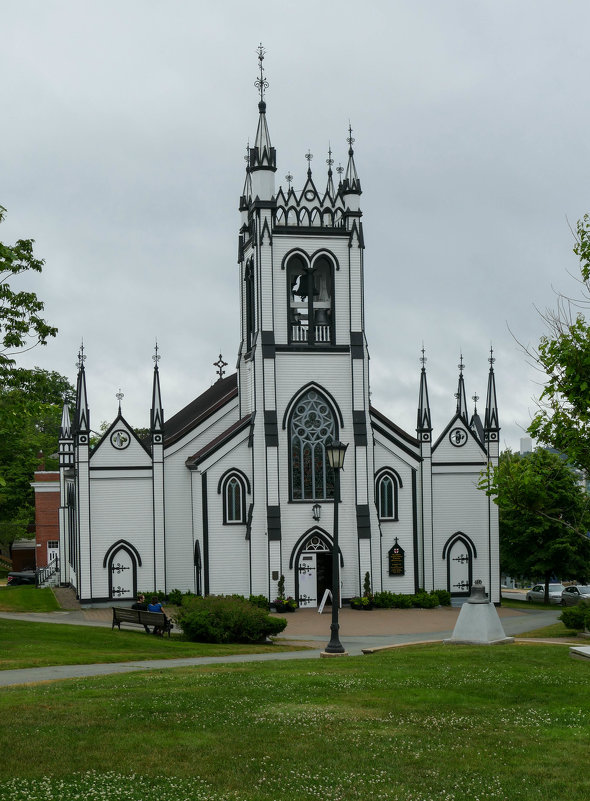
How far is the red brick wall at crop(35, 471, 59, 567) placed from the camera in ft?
219

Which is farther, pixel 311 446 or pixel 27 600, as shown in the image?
pixel 27 600

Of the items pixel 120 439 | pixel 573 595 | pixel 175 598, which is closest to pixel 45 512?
pixel 120 439

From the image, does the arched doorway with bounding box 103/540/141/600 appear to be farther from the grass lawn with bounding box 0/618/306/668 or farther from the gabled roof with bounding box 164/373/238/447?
the grass lawn with bounding box 0/618/306/668

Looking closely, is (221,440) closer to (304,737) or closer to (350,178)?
(350,178)

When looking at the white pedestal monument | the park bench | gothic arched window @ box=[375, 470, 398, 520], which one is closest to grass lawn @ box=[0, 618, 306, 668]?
the park bench

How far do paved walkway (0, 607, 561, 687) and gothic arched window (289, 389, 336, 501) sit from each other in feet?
17.0

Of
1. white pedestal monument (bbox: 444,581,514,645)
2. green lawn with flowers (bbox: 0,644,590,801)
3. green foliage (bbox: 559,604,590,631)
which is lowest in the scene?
green foliage (bbox: 559,604,590,631)

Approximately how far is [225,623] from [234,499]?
47.2 feet

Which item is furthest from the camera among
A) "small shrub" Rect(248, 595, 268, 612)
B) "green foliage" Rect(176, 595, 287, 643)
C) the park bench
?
"small shrub" Rect(248, 595, 268, 612)

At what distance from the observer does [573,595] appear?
47.7 metres

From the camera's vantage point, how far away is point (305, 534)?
42719mm

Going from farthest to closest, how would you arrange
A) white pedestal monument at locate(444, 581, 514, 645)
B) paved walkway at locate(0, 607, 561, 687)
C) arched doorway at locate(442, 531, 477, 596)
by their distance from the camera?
arched doorway at locate(442, 531, 477, 596) < white pedestal monument at locate(444, 581, 514, 645) < paved walkway at locate(0, 607, 561, 687)

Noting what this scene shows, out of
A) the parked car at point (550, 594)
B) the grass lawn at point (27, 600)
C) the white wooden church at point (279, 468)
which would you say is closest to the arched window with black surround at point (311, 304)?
the white wooden church at point (279, 468)

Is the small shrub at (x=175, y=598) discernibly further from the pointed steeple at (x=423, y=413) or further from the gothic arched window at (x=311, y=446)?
the pointed steeple at (x=423, y=413)
